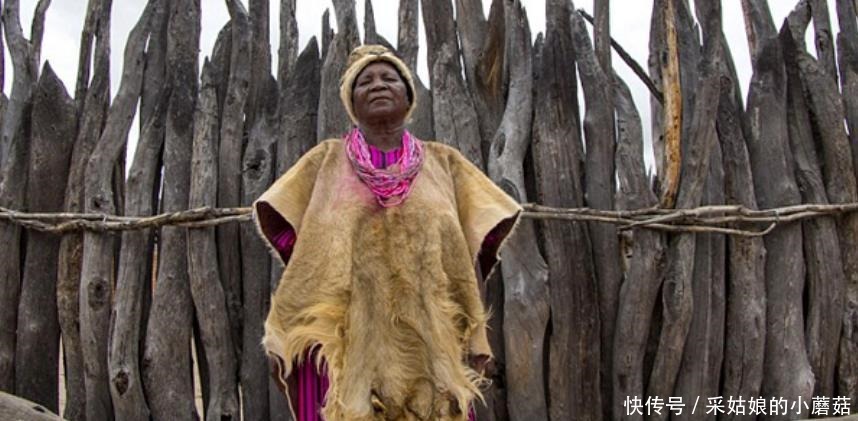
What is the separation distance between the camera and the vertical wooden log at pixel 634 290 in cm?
305

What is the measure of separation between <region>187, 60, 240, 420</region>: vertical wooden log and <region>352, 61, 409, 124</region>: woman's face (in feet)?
3.70

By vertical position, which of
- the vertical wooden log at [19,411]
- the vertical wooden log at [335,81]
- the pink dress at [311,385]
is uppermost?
the vertical wooden log at [335,81]

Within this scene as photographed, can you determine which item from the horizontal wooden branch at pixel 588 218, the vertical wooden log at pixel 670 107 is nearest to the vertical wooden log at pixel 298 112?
the horizontal wooden branch at pixel 588 218

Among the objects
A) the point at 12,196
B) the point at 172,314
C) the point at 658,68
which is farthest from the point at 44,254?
the point at 658,68

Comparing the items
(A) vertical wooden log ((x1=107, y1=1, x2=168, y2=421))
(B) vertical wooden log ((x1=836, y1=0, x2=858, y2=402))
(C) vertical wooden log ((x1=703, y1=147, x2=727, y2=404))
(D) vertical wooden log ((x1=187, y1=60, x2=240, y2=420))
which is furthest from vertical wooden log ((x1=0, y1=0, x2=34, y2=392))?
(B) vertical wooden log ((x1=836, y1=0, x2=858, y2=402))

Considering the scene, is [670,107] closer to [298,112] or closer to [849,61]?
[849,61]

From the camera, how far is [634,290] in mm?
3051

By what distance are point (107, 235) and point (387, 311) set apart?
1.60 metres

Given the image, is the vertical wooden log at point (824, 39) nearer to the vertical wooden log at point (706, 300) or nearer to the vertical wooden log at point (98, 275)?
the vertical wooden log at point (706, 300)

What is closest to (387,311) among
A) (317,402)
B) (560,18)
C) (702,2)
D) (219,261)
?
(317,402)

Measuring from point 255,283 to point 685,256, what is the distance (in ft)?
A: 5.68

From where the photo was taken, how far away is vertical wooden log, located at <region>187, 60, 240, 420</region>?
3064 mm

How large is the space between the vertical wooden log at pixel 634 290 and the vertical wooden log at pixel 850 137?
3.13ft

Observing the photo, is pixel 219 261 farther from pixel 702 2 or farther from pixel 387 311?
pixel 702 2
